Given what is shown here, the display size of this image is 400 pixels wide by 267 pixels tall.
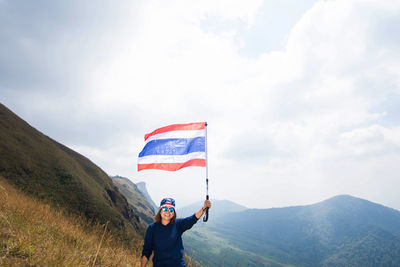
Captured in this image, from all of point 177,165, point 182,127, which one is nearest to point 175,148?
point 177,165

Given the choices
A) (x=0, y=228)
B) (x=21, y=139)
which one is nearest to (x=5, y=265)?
(x=0, y=228)

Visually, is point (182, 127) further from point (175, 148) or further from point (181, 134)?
point (175, 148)

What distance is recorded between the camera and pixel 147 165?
9281mm

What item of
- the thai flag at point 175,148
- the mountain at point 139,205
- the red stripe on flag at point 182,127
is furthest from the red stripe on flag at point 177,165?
the mountain at point 139,205

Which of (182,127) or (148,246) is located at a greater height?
(182,127)

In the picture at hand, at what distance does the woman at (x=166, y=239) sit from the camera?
446 centimetres

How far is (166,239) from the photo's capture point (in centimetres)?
459

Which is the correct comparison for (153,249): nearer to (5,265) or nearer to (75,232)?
(5,265)

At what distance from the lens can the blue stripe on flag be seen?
347 inches

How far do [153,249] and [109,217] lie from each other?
31697 millimetres

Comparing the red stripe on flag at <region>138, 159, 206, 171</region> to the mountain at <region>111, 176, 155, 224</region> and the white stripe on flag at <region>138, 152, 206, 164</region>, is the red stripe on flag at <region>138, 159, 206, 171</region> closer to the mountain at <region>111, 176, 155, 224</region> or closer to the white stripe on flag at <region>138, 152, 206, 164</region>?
the white stripe on flag at <region>138, 152, 206, 164</region>

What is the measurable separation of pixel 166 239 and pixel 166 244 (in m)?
0.10

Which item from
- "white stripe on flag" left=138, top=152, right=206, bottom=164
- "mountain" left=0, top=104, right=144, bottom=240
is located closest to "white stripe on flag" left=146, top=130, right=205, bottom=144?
"white stripe on flag" left=138, top=152, right=206, bottom=164

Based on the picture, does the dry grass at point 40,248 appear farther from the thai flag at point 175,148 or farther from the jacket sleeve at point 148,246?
the thai flag at point 175,148
